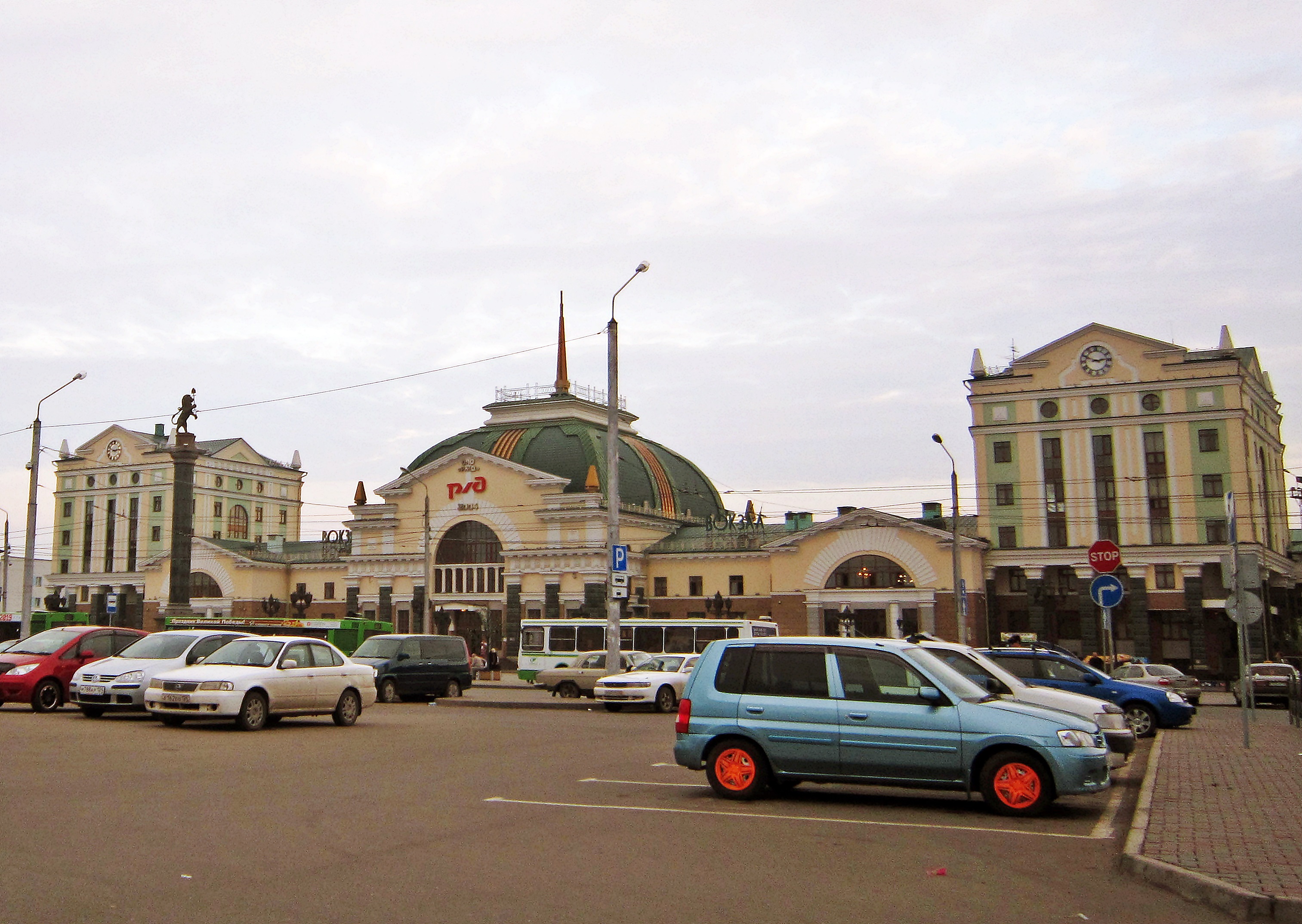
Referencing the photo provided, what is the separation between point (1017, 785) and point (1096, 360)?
5328 centimetres

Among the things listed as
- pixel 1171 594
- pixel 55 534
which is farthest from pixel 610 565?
pixel 55 534

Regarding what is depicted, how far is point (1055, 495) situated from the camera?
2359 inches

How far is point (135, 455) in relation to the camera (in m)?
88.2

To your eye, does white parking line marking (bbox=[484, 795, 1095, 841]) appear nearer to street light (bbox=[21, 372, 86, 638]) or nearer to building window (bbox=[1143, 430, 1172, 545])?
street light (bbox=[21, 372, 86, 638])

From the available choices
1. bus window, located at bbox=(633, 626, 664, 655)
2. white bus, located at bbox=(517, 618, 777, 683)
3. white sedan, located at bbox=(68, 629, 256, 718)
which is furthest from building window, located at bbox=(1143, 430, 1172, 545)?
white sedan, located at bbox=(68, 629, 256, 718)

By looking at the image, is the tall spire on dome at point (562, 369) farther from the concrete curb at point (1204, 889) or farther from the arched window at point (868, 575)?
the concrete curb at point (1204, 889)

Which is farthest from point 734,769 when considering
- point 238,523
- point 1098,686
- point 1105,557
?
point 238,523

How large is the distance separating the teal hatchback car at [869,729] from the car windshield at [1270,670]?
25388 millimetres

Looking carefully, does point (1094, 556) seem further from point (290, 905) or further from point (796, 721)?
point (290, 905)

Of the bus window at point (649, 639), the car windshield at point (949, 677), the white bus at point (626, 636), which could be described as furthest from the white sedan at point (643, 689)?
the car windshield at point (949, 677)

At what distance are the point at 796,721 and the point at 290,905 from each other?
5702mm

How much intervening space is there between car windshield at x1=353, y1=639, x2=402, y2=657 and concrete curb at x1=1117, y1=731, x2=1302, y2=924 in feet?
75.8

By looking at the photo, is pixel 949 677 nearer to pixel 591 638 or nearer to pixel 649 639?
pixel 649 639

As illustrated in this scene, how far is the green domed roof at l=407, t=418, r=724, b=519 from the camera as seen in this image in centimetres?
6812
